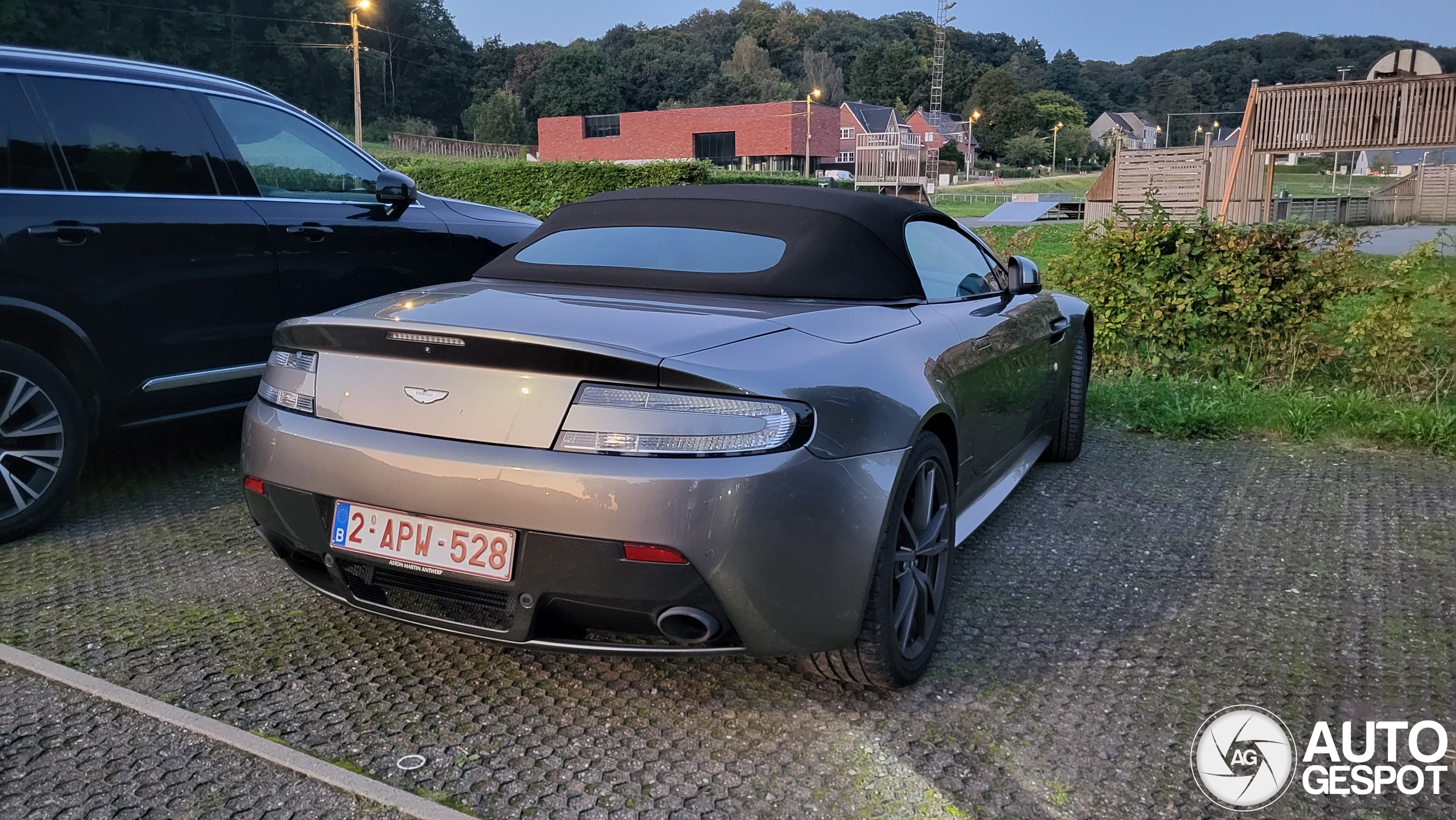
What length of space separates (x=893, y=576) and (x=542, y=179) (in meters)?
30.9

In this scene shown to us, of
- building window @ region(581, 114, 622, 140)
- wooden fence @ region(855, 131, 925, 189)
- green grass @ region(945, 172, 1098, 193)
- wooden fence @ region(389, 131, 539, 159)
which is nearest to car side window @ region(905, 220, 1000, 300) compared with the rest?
wooden fence @ region(389, 131, 539, 159)

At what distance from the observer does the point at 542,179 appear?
3189cm

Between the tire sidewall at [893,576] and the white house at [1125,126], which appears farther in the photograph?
the white house at [1125,126]

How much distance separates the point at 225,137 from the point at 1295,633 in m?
4.67

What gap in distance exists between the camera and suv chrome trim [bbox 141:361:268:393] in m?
4.23

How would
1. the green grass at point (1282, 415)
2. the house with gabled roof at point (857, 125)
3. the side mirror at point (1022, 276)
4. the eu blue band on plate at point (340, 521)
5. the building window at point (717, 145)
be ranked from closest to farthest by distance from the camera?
1. the eu blue band on plate at point (340, 521)
2. the side mirror at point (1022, 276)
3. the green grass at point (1282, 415)
4. the building window at point (717, 145)
5. the house with gabled roof at point (857, 125)

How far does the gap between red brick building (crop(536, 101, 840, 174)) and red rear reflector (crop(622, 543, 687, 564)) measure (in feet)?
226

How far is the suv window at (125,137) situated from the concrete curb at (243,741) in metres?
2.07

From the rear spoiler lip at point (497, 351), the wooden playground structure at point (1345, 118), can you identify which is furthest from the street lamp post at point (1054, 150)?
the rear spoiler lip at point (497, 351)

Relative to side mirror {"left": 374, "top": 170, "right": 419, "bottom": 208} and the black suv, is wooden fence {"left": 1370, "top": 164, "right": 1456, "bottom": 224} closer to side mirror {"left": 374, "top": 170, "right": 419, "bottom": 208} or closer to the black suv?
side mirror {"left": 374, "top": 170, "right": 419, "bottom": 208}

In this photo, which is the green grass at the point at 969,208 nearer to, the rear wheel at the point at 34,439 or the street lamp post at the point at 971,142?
the street lamp post at the point at 971,142

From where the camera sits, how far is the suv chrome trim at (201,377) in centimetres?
423

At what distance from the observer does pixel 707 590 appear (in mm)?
2221

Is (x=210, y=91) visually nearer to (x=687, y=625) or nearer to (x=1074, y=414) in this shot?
(x=687, y=625)
